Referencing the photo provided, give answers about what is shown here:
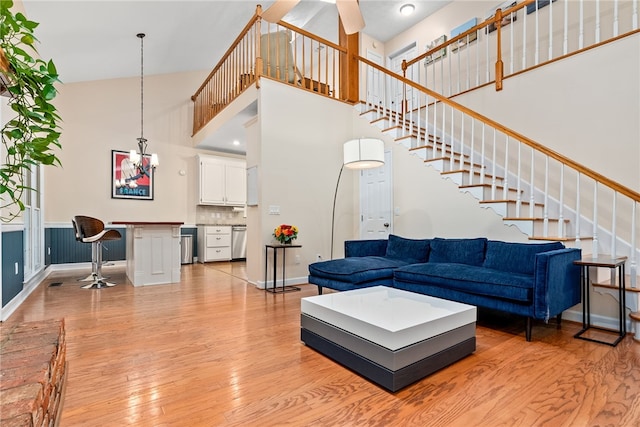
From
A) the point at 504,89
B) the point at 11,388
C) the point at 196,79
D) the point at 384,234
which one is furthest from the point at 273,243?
the point at 196,79

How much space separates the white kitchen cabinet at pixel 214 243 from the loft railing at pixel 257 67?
2.29 meters

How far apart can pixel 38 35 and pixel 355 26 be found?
418 cm

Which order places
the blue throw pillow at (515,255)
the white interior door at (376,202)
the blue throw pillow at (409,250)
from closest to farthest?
1. the blue throw pillow at (515,255)
2. the blue throw pillow at (409,250)
3. the white interior door at (376,202)

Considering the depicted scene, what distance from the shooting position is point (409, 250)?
168 inches

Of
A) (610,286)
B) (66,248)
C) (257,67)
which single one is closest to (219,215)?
(66,248)

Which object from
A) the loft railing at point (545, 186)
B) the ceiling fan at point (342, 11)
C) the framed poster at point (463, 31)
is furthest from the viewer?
the framed poster at point (463, 31)

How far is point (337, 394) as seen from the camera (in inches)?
73.1

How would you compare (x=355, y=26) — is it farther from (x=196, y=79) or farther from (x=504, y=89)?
(x=196, y=79)

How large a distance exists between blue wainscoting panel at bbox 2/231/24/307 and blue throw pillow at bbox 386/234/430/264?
4.20 metres

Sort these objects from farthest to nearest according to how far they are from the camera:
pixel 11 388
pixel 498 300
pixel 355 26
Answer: pixel 355 26 → pixel 498 300 → pixel 11 388

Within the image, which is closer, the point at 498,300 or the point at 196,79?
the point at 498,300

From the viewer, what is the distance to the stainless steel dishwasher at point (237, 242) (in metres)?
7.84

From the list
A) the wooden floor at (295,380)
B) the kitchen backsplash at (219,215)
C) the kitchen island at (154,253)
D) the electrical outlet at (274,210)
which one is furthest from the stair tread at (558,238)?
the kitchen backsplash at (219,215)

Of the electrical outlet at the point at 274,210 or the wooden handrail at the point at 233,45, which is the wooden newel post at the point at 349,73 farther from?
the electrical outlet at the point at 274,210
